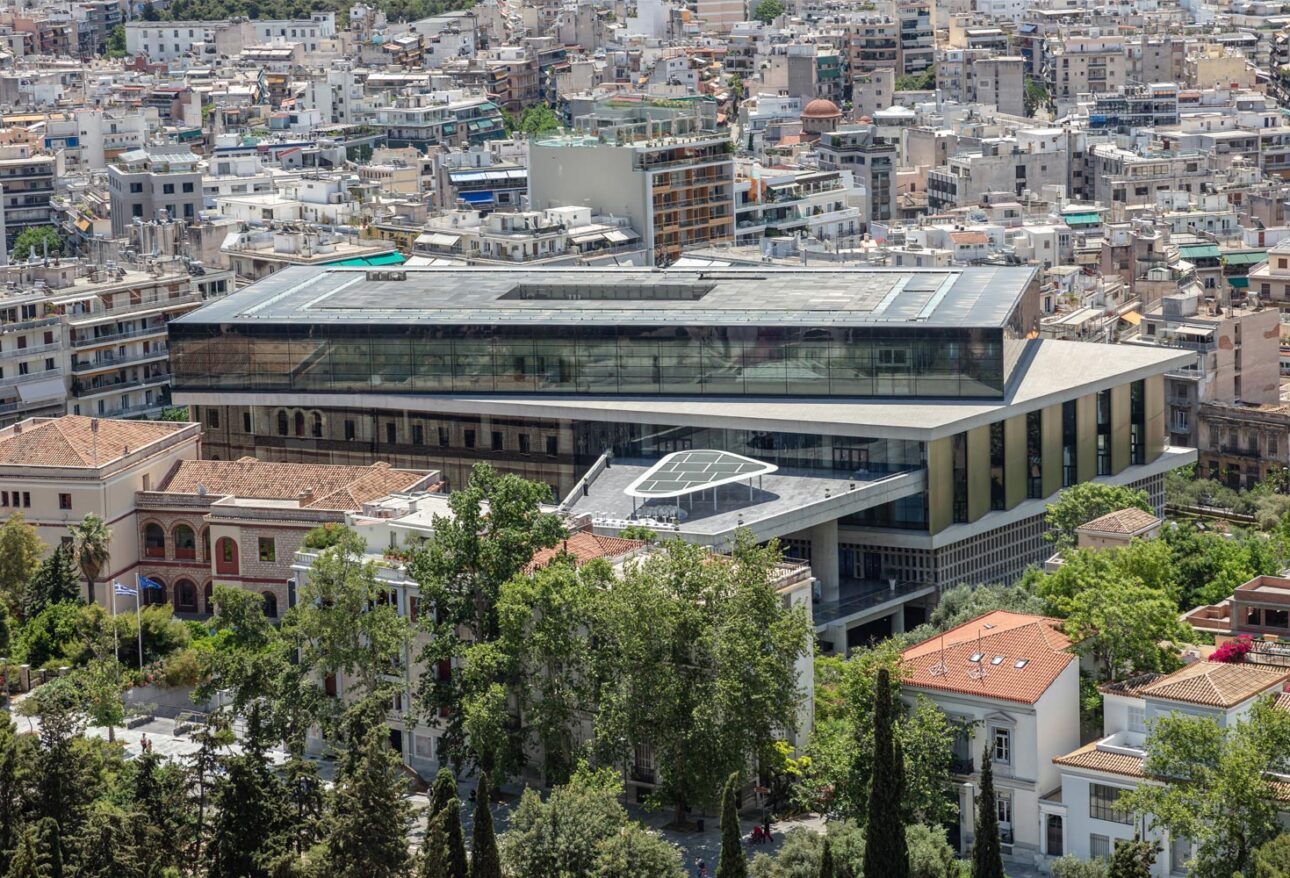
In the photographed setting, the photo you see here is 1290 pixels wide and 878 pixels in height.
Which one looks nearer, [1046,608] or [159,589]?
[1046,608]

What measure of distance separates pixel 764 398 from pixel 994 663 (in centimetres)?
2356

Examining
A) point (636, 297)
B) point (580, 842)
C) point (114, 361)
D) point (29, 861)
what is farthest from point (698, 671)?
point (114, 361)

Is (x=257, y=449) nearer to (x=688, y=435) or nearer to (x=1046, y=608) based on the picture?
(x=688, y=435)

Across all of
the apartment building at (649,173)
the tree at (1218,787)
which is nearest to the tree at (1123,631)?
the tree at (1218,787)

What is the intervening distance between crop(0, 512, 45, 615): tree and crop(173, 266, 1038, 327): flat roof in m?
12.3

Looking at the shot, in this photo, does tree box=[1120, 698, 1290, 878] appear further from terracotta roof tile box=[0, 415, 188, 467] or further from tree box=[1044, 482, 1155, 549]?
terracotta roof tile box=[0, 415, 188, 467]

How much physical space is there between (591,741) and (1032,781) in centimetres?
1077

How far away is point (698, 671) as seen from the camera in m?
68.7

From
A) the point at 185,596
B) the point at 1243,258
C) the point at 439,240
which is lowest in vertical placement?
the point at 185,596

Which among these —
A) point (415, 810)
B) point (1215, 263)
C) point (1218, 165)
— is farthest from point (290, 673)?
point (1218, 165)

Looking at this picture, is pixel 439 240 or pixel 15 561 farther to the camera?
pixel 439 240

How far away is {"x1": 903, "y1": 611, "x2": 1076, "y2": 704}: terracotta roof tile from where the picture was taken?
66875 mm

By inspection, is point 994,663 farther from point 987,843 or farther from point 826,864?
point 826,864

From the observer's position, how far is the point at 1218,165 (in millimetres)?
175625
